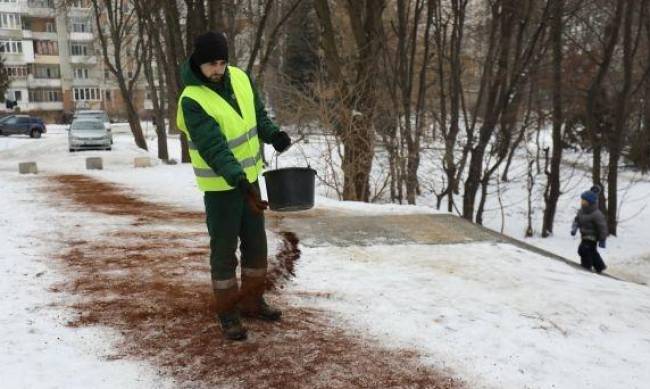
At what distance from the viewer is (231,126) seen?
143 inches

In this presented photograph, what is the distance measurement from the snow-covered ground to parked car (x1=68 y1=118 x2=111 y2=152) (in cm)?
1728

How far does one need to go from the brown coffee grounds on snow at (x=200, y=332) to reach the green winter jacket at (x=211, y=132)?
107cm

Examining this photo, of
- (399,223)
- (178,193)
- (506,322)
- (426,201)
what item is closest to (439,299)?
(506,322)

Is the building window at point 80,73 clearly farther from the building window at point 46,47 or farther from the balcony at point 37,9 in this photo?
the balcony at point 37,9

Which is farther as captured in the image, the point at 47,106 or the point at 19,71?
the point at 47,106

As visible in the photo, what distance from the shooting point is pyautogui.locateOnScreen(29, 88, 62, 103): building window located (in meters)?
60.0

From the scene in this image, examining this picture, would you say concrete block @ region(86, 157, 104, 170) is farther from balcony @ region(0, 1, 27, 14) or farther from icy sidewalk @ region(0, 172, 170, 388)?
balcony @ region(0, 1, 27, 14)

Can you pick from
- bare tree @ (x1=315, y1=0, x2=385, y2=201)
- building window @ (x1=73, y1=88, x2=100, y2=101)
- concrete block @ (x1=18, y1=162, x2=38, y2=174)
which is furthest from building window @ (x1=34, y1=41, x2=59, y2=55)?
bare tree @ (x1=315, y1=0, x2=385, y2=201)

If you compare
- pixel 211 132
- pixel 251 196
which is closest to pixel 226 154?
pixel 211 132

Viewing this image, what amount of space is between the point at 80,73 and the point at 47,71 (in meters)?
3.10

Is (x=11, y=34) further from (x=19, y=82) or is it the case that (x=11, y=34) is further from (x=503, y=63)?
(x=503, y=63)

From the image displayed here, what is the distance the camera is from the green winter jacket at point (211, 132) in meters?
3.43

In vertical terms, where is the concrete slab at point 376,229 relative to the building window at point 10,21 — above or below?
below

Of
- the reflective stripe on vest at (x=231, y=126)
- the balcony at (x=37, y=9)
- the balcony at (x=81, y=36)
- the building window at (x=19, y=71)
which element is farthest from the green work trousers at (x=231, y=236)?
the balcony at (x=81, y=36)
